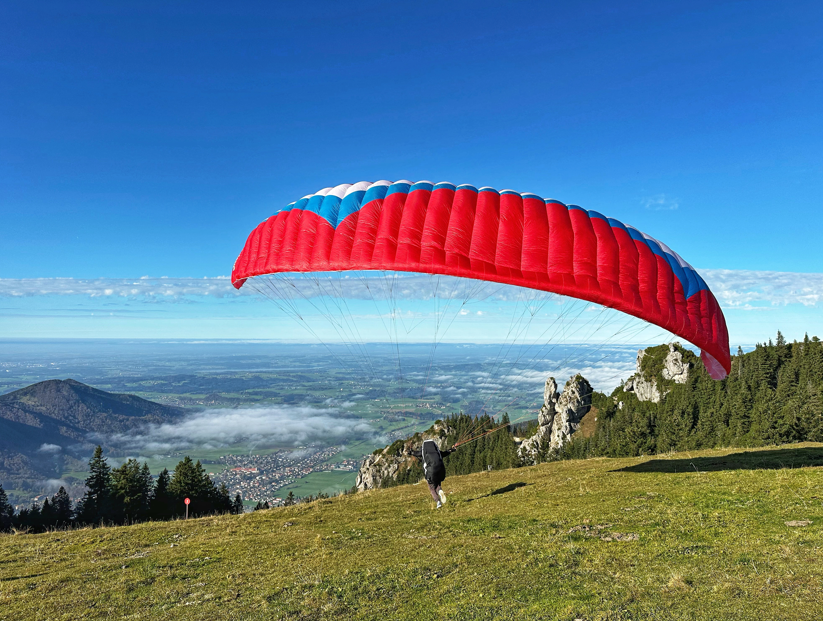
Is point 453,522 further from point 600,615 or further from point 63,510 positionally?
point 63,510

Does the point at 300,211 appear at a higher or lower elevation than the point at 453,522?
higher

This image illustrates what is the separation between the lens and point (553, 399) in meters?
98.9

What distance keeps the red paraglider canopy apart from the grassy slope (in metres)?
4.24

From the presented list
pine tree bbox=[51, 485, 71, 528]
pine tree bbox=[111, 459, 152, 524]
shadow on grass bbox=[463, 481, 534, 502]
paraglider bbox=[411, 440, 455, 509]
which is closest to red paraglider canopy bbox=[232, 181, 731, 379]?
paraglider bbox=[411, 440, 455, 509]

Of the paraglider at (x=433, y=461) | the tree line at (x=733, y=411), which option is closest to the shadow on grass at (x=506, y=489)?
the paraglider at (x=433, y=461)

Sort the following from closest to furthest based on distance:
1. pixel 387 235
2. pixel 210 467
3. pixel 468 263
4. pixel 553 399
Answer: pixel 468 263, pixel 387 235, pixel 553 399, pixel 210 467

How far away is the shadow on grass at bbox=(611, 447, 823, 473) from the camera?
48.9ft

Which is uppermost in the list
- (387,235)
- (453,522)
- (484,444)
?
(387,235)

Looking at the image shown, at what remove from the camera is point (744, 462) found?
16062 millimetres

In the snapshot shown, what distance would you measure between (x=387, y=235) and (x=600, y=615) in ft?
29.0

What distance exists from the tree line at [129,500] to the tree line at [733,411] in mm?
48279

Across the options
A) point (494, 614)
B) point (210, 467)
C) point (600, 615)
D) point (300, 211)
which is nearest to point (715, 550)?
point (600, 615)

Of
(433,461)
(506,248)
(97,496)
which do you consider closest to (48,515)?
(97,496)

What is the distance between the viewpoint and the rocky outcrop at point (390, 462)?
83750 mm
